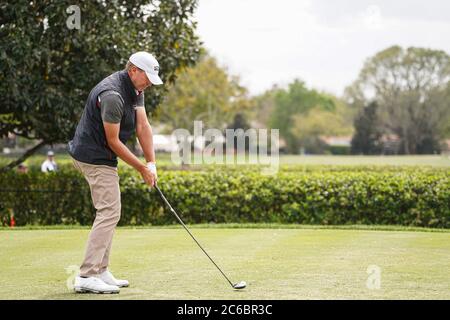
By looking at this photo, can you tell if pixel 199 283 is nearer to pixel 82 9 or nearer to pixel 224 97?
pixel 82 9

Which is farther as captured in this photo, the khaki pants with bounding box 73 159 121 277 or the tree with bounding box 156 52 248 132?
the tree with bounding box 156 52 248 132

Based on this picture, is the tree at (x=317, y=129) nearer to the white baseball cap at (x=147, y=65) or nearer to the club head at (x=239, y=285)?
the white baseball cap at (x=147, y=65)

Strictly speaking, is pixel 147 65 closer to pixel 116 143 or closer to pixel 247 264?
pixel 116 143

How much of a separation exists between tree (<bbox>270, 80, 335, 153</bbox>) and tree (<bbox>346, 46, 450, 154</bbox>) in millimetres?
18924

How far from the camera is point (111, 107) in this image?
674 cm

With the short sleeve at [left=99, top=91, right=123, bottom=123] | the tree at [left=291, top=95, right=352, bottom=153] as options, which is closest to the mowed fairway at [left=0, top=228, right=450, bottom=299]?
the short sleeve at [left=99, top=91, right=123, bottom=123]

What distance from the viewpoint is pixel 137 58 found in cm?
696

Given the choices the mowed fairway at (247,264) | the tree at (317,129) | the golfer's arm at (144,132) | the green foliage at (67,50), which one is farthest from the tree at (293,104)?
the golfer's arm at (144,132)

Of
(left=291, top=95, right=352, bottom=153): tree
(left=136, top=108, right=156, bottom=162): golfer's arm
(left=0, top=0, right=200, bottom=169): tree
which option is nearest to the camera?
(left=136, top=108, right=156, bottom=162): golfer's arm

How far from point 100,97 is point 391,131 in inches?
3655

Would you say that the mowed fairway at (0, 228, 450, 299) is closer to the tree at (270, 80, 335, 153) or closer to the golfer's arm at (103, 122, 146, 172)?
the golfer's arm at (103, 122, 146, 172)

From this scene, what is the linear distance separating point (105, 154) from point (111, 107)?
0.50 meters

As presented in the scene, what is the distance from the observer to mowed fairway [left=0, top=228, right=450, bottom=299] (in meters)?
6.71
